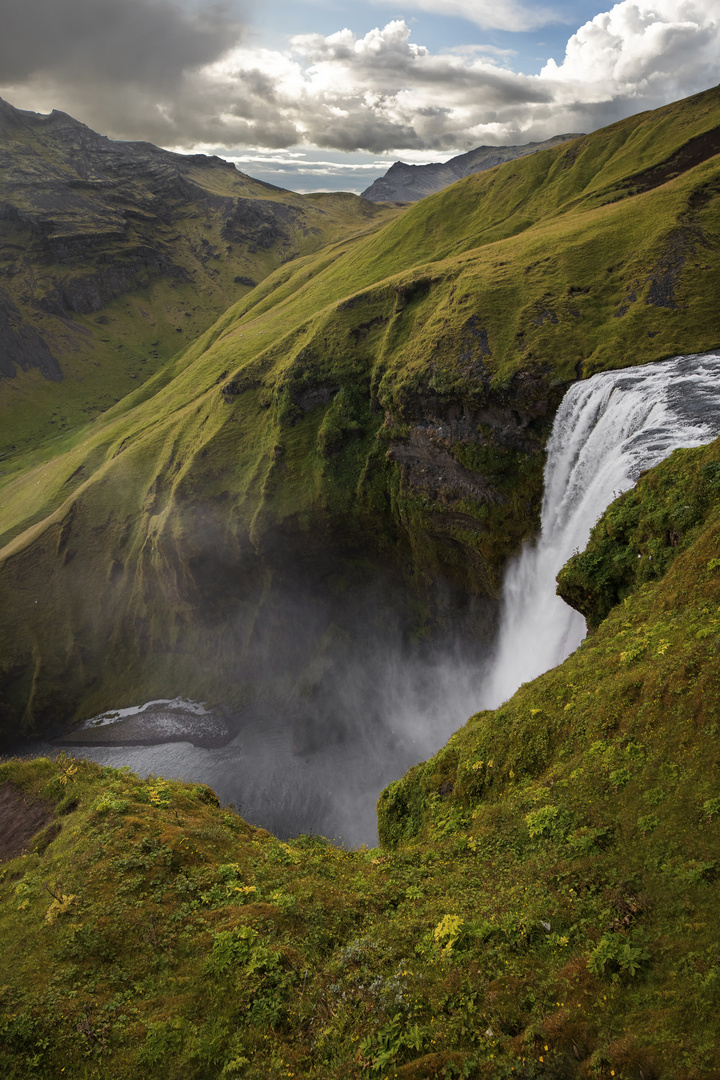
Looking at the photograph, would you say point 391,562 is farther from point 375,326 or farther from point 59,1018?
point 59,1018

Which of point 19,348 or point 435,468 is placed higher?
point 19,348

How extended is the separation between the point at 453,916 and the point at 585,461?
30.3 m

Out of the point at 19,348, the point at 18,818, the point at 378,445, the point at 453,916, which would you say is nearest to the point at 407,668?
the point at 378,445

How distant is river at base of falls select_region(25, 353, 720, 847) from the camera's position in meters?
32.1

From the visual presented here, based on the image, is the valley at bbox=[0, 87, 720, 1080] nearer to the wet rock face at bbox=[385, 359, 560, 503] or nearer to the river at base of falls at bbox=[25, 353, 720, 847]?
the wet rock face at bbox=[385, 359, 560, 503]

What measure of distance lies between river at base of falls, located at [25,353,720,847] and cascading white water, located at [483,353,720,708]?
11 cm

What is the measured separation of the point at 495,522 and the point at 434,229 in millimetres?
72392

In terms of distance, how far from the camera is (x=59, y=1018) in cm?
1183

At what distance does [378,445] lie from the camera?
62312mm

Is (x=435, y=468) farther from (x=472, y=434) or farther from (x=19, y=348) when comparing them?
(x=19, y=348)

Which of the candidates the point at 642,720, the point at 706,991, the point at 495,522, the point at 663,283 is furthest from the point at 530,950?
the point at 663,283

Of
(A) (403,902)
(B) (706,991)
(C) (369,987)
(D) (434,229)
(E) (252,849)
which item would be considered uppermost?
(D) (434,229)

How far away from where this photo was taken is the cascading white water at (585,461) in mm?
29672

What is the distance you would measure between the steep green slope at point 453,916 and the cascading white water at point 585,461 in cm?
1167
